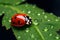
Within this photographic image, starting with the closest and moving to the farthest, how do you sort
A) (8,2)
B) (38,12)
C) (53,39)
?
1. (53,39)
2. (38,12)
3. (8,2)

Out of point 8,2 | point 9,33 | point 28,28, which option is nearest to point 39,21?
point 28,28

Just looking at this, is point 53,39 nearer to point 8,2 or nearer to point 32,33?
point 32,33

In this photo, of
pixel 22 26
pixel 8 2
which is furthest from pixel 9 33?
pixel 8 2

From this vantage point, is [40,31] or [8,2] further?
[8,2]

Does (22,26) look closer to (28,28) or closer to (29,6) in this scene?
(28,28)

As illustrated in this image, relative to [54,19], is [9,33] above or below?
below

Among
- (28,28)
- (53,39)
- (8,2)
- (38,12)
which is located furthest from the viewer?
(8,2)
